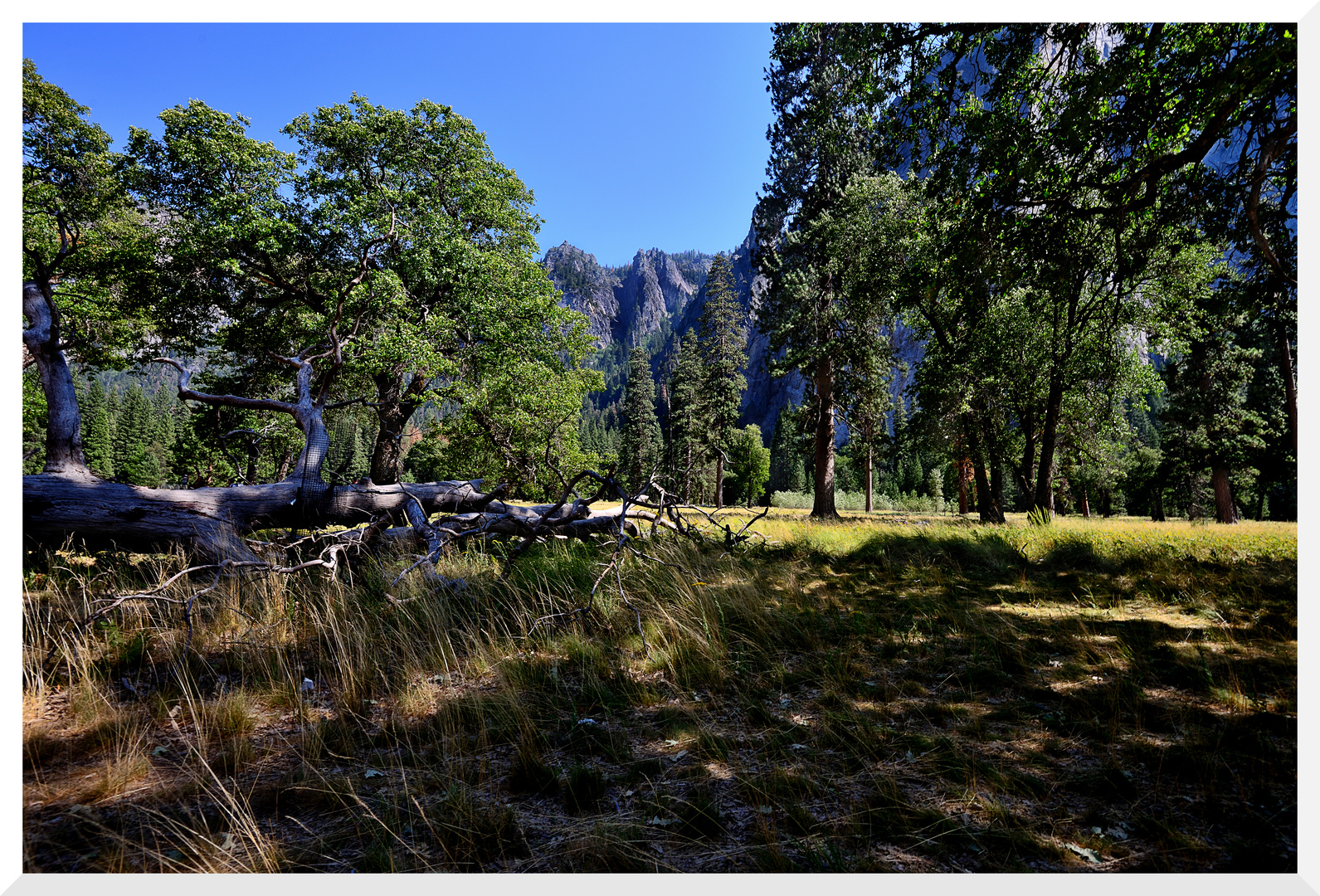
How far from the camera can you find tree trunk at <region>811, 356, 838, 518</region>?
16.2 m

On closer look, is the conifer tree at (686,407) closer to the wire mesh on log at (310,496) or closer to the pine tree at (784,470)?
the wire mesh on log at (310,496)

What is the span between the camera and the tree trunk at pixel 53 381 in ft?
22.5

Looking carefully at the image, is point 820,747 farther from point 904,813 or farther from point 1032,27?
point 1032,27

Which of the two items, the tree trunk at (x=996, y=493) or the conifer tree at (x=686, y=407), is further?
the conifer tree at (x=686, y=407)

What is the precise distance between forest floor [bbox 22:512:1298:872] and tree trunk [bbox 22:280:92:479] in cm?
258

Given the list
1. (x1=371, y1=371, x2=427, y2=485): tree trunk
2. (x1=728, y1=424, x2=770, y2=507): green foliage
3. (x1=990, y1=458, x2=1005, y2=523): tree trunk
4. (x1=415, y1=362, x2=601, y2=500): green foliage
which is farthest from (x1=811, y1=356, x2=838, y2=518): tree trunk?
(x1=728, y1=424, x2=770, y2=507): green foliage

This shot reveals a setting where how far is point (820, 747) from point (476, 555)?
15.5 ft

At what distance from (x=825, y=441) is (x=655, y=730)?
622 inches

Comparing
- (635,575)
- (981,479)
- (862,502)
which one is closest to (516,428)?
(635,575)

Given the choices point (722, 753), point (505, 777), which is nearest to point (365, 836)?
point (505, 777)

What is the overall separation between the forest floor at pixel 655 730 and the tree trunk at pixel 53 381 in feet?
8.46

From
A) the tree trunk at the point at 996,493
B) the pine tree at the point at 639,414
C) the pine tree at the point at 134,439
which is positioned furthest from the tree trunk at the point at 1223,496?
the pine tree at the point at 134,439

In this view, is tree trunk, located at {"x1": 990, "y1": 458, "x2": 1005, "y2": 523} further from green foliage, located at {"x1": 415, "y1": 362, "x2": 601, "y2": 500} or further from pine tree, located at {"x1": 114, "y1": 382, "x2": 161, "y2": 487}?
pine tree, located at {"x1": 114, "y1": 382, "x2": 161, "y2": 487}

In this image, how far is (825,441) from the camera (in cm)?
1733
